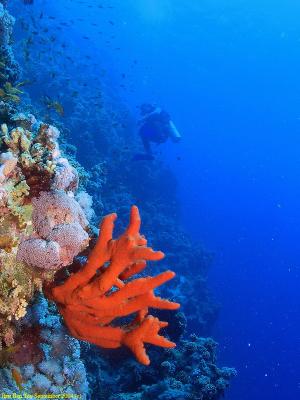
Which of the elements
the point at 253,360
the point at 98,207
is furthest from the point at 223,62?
the point at 98,207

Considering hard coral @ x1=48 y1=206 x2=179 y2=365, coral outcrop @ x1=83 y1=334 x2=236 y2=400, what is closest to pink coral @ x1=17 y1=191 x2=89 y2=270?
hard coral @ x1=48 y1=206 x2=179 y2=365

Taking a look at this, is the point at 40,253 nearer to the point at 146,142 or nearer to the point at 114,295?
the point at 114,295

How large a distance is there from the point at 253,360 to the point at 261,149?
7864cm

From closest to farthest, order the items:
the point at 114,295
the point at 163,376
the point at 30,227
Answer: the point at 114,295 < the point at 30,227 < the point at 163,376

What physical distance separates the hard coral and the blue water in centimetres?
1611

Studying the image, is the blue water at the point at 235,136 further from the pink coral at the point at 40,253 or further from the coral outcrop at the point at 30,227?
the pink coral at the point at 40,253

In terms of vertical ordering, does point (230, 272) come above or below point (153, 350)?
above

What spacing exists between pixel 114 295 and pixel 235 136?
105109mm

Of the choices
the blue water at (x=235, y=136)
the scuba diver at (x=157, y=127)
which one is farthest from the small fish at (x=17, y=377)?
the blue water at (x=235, y=136)

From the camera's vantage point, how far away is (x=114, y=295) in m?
2.44

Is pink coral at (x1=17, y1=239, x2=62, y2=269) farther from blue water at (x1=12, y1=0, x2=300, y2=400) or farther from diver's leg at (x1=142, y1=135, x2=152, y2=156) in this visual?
blue water at (x1=12, y1=0, x2=300, y2=400)

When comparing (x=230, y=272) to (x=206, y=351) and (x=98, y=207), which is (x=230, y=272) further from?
(x=206, y=351)

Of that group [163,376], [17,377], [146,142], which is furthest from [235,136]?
[17,377]

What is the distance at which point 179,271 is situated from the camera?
2069 cm
